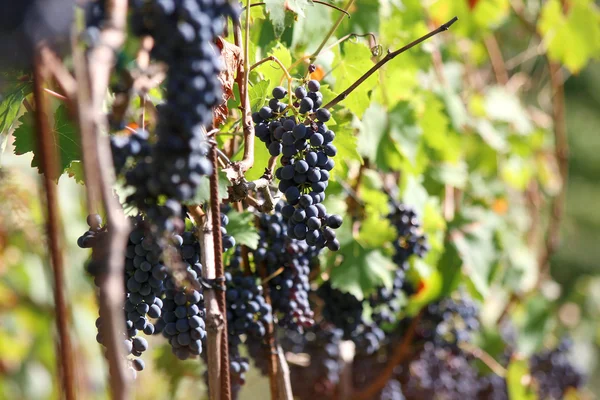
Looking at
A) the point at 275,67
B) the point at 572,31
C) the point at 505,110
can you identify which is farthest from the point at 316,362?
the point at 572,31

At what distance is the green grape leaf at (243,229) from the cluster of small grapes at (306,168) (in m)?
0.24

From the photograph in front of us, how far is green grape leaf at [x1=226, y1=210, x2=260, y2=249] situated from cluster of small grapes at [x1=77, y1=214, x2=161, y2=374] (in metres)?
0.28

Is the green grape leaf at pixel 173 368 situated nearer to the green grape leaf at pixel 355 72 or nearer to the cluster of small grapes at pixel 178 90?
the green grape leaf at pixel 355 72

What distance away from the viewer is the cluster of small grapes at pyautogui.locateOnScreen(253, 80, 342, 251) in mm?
979

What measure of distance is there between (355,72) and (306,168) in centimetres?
47

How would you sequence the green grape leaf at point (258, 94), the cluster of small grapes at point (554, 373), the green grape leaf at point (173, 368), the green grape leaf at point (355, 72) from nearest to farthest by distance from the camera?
the green grape leaf at point (258, 94), the green grape leaf at point (355, 72), the green grape leaf at point (173, 368), the cluster of small grapes at point (554, 373)

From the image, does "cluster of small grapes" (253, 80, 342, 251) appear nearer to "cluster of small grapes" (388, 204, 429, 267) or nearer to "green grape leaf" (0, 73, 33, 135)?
"green grape leaf" (0, 73, 33, 135)

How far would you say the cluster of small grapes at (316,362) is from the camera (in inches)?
69.8

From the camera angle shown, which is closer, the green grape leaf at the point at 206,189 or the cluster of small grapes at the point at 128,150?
the cluster of small grapes at the point at 128,150

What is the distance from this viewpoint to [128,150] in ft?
2.24

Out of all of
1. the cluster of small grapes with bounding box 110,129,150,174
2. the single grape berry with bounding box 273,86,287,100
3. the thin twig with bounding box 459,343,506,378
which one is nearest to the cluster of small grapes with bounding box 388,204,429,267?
the thin twig with bounding box 459,343,506,378

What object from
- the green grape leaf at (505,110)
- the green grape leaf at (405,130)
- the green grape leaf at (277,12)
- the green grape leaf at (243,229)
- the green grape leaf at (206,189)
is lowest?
the green grape leaf at (206,189)

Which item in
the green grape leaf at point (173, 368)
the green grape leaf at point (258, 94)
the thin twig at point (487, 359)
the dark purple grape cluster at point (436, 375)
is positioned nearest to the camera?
the green grape leaf at point (258, 94)

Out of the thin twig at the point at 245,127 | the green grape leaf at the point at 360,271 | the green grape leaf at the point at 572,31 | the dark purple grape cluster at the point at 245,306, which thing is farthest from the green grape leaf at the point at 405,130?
the green grape leaf at the point at 572,31
